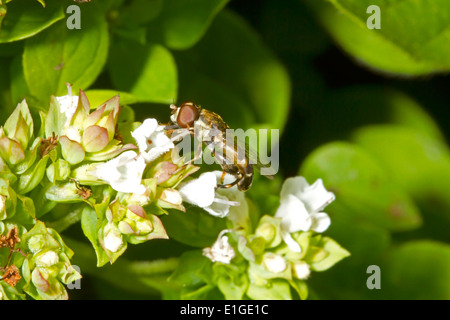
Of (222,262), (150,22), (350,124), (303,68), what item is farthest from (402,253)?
(150,22)

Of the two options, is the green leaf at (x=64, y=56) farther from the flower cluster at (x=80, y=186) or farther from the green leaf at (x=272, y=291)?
the green leaf at (x=272, y=291)

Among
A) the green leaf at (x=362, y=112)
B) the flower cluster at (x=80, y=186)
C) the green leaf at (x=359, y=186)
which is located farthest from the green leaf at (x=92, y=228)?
the green leaf at (x=362, y=112)

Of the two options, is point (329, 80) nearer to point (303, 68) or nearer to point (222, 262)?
point (303, 68)

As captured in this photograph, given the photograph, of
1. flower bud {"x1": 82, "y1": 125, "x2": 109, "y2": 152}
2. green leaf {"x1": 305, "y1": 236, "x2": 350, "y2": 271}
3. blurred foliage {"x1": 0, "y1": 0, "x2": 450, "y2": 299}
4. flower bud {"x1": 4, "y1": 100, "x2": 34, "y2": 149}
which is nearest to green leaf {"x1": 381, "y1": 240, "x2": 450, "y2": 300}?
blurred foliage {"x1": 0, "y1": 0, "x2": 450, "y2": 299}

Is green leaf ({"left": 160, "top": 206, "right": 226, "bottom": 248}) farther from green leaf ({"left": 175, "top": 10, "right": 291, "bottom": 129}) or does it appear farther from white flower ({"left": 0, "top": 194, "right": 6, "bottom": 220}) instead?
green leaf ({"left": 175, "top": 10, "right": 291, "bottom": 129})

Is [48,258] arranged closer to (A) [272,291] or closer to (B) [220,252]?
(B) [220,252]

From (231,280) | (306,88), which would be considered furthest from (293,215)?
(306,88)
